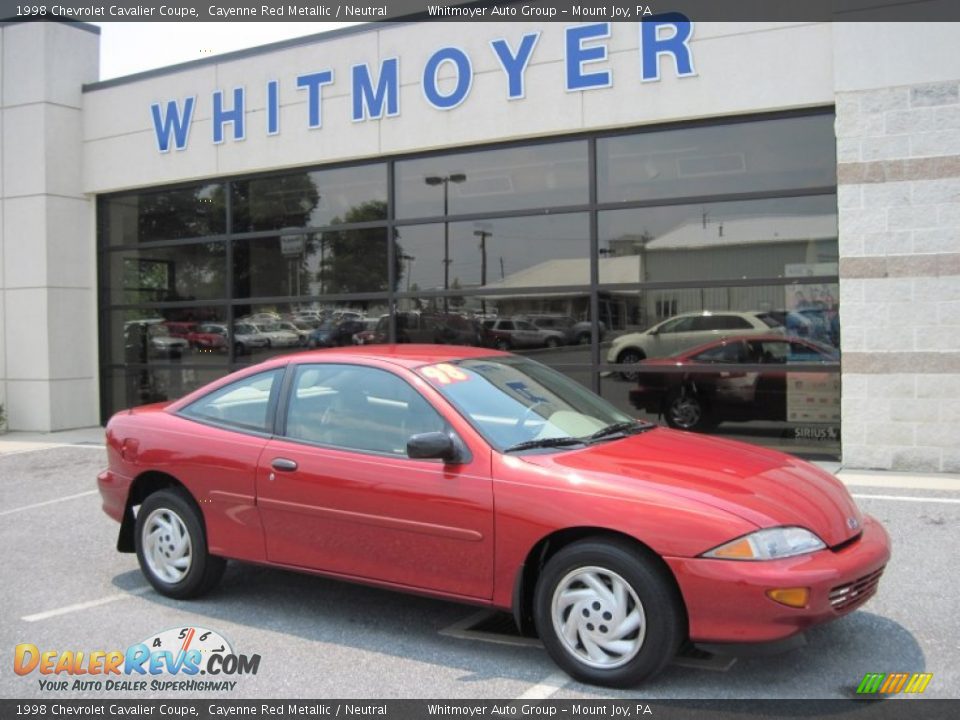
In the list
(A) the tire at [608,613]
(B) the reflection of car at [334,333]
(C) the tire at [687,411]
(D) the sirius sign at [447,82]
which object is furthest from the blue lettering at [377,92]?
(A) the tire at [608,613]

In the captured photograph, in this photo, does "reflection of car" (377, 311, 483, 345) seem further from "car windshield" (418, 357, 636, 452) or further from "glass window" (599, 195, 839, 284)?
"car windshield" (418, 357, 636, 452)

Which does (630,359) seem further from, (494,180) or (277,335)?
(277,335)

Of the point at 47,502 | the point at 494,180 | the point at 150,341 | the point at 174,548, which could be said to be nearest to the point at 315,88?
the point at 494,180

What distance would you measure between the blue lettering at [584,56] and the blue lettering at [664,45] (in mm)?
426

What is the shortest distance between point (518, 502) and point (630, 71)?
23.6ft

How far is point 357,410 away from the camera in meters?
4.76

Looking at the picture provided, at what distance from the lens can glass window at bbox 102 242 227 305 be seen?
43.0 ft

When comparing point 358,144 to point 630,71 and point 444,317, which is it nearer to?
point 444,317

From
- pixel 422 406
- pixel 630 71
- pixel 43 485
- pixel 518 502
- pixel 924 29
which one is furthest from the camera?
pixel 630 71

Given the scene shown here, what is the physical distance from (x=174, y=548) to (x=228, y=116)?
343 inches

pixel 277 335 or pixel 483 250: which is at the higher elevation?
pixel 483 250

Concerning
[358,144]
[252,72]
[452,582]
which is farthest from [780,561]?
[252,72]

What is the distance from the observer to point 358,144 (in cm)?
1149

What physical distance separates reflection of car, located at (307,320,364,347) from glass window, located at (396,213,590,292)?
3.08 ft
